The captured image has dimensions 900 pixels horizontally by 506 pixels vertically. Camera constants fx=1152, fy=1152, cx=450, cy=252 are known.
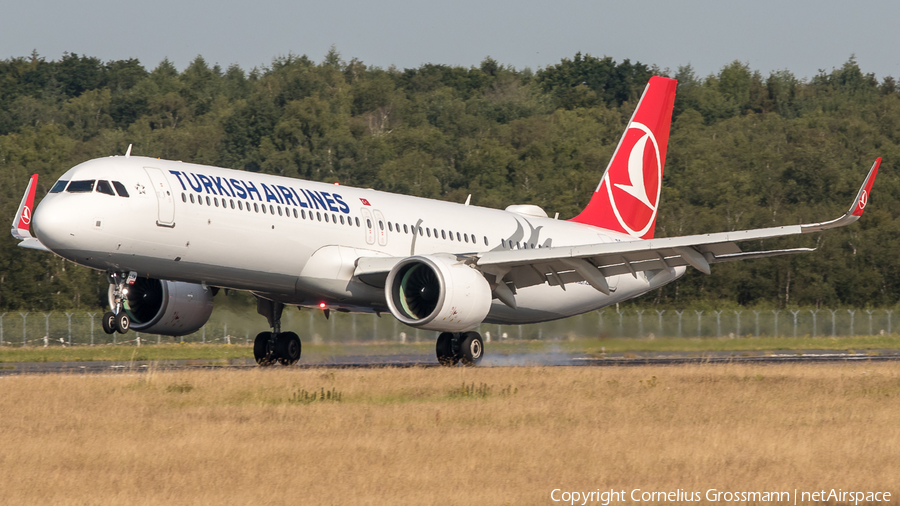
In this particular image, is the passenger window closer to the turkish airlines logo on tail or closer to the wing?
the wing

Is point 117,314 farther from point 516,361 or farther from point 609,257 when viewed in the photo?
point 516,361

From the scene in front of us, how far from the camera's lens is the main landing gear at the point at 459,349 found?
27172 mm

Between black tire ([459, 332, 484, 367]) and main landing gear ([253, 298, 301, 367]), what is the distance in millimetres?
4359

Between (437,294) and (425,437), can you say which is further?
(437,294)

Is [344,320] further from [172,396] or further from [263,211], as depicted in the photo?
[172,396]

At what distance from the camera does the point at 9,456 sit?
42.5 ft

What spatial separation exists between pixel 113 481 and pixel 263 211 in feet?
41.7

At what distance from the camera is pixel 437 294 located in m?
25.0

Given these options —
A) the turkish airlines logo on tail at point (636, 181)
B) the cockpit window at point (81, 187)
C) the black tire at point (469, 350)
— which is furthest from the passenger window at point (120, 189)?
the turkish airlines logo on tail at point (636, 181)

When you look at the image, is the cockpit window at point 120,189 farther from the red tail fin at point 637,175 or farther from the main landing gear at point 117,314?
the red tail fin at point 637,175

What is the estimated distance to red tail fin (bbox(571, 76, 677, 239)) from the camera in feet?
112

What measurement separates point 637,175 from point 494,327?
31.3 feet

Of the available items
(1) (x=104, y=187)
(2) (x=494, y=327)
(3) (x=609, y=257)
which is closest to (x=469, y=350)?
(3) (x=609, y=257)

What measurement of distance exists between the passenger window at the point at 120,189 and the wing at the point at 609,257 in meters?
7.71
